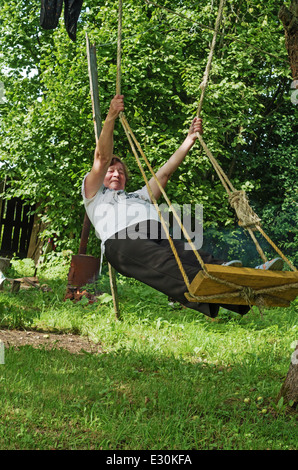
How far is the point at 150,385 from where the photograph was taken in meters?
2.96

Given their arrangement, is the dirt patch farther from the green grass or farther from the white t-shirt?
the white t-shirt

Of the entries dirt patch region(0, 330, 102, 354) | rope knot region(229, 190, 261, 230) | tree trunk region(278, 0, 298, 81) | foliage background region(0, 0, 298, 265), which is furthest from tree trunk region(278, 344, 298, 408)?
foliage background region(0, 0, 298, 265)

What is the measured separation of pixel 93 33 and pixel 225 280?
5587 mm

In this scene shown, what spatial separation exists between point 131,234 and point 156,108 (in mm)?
5011

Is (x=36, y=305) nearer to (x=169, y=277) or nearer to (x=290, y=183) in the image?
(x=169, y=277)

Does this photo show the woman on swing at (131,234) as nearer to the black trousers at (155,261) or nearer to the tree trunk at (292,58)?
the black trousers at (155,261)

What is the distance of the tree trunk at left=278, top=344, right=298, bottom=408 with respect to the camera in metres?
2.78

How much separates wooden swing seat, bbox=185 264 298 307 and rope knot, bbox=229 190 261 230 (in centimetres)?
50

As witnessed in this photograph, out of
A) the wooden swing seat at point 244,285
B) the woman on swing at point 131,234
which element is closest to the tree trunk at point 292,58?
the woman on swing at point 131,234

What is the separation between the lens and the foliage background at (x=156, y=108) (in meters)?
6.74

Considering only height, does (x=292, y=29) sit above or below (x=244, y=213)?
above

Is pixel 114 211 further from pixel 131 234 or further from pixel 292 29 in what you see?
pixel 292 29

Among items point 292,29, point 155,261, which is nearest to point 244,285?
point 155,261
